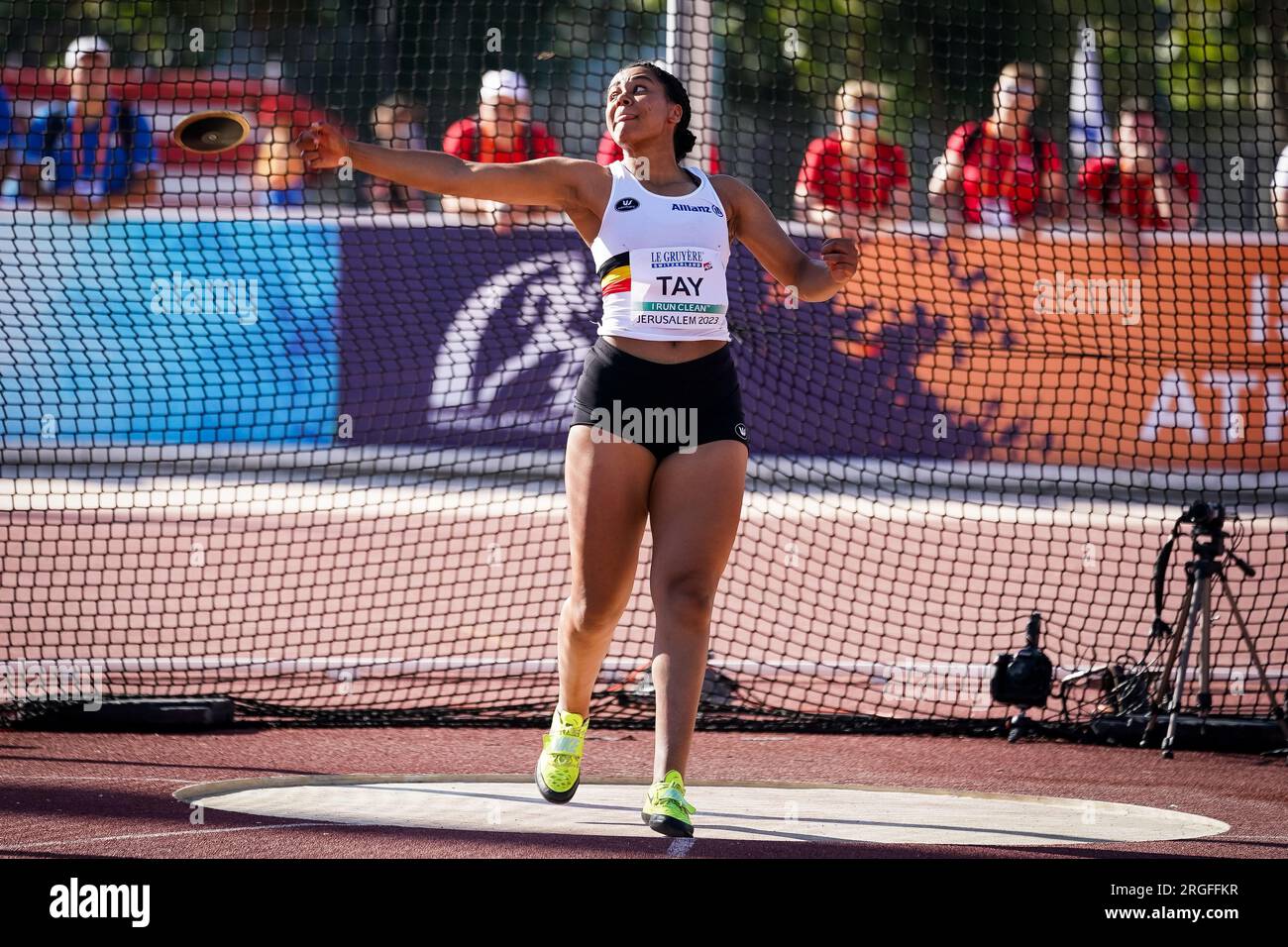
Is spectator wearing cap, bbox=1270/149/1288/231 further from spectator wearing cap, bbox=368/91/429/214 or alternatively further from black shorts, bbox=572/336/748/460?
black shorts, bbox=572/336/748/460

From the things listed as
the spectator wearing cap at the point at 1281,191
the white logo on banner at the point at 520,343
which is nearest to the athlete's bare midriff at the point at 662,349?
the white logo on banner at the point at 520,343

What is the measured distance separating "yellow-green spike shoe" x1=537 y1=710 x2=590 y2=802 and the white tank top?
1224 mm

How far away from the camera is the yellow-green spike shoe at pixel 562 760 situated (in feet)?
15.9

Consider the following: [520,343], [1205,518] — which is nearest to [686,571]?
[1205,518]

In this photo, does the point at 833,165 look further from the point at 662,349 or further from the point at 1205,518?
the point at 662,349

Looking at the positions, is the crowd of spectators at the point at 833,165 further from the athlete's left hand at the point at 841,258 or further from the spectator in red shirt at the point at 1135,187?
the athlete's left hand at the point at 841,258

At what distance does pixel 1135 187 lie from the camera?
435 inches

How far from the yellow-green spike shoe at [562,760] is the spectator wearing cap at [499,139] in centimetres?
Result: 600

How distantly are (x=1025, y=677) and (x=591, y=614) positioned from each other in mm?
2592

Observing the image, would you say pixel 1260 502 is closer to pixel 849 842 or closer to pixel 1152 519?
pixel 1152 519

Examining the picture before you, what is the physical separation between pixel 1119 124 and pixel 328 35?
7.34 meters

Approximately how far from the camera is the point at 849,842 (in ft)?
16.0

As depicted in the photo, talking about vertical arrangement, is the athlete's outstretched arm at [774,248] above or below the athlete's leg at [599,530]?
above

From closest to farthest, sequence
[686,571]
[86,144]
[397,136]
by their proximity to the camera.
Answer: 1. [686,571]
2. [86,144]
3. [397,136]
